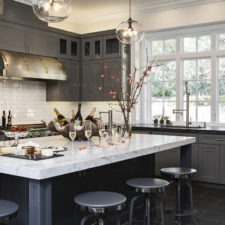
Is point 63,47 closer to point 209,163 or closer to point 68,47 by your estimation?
point 68,47

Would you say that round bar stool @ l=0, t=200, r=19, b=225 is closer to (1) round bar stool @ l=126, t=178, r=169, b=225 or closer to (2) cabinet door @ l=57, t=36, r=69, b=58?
(1) round bar stool @ l=126, t=178, r=169, b=225

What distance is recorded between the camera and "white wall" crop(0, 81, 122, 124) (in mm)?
5996

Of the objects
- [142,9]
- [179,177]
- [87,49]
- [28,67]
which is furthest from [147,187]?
[87,49]

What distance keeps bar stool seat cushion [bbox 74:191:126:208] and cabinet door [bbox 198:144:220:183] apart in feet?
10.5

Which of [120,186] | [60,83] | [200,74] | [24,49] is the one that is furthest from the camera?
[60,83]

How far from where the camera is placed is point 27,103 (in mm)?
6395

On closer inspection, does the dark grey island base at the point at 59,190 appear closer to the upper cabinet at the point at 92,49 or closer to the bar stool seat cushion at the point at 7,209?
the bar stool seat cushion at the point at 7,209

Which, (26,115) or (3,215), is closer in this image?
(3,215)

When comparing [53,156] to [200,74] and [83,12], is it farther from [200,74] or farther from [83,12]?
[83,12]

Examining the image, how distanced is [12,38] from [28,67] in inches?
21.6

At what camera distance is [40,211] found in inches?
78.6

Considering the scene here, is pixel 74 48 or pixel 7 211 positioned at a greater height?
pixel 74 48

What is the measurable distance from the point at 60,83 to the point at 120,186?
365 cm

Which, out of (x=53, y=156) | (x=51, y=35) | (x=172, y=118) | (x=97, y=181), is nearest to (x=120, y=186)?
(x=97, y=181)
